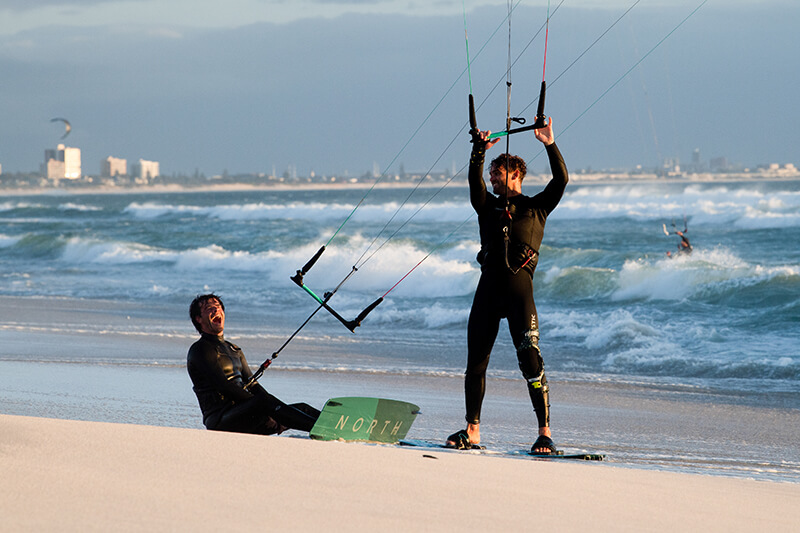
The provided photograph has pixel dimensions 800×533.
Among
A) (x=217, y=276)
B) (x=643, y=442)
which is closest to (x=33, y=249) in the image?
(x=217, y=276)

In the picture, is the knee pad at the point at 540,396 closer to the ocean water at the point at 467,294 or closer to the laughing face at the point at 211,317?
the ocean water at the point at 467,294

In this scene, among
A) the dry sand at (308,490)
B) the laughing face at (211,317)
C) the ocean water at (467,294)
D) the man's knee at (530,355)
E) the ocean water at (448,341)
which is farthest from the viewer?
the ocean water at (467,294)

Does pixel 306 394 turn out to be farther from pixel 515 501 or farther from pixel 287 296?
pixel 287 296

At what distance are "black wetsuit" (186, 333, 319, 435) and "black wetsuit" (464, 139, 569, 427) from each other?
1.05 metres

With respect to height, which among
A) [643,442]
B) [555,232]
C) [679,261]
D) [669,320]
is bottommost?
[643,442]

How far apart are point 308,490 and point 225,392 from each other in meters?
1.81

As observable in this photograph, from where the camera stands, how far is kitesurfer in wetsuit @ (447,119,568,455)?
4.54 m

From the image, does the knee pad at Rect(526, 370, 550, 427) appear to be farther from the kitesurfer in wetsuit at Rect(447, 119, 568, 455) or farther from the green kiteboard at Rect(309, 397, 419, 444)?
the green kiteboard at Rect(309, 397, 419, 444)

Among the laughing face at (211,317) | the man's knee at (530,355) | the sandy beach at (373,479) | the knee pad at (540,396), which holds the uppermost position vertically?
the laughing face at (211,317)

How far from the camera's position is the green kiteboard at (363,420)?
4582mm

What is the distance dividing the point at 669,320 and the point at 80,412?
323 inches

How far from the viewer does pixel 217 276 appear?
2223cm

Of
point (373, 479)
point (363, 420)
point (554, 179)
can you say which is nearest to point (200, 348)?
point (363, 420)

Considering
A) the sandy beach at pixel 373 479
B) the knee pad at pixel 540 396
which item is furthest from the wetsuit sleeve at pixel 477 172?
the sandy beach at pixel 373 479
